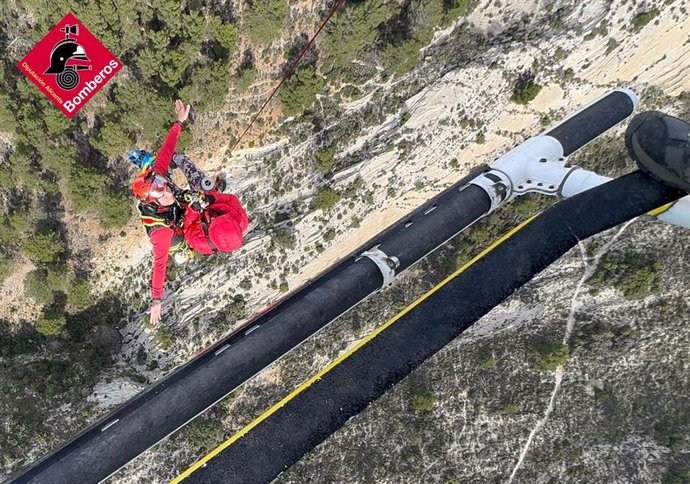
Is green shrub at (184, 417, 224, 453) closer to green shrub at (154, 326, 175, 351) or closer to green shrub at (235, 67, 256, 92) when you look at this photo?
green shrub at (154, 326, 175, 351)

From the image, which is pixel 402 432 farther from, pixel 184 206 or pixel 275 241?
pixel 184 206

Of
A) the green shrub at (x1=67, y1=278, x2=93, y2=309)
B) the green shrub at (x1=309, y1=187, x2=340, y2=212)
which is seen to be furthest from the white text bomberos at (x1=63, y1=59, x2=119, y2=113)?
the green shrub at (x1=309, y1=187, x2=340, y2=212)

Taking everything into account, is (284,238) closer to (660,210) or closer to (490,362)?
(490,362)

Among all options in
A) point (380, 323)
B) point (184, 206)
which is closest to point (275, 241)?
point (380, 323)

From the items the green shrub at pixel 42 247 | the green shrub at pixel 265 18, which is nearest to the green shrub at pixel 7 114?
the green shrub at pixel 42 247

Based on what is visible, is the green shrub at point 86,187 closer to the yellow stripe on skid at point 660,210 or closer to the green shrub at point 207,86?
the green shrub at point 207,86

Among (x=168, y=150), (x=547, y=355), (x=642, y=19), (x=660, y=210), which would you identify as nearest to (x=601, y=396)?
(x=547, y=355)
